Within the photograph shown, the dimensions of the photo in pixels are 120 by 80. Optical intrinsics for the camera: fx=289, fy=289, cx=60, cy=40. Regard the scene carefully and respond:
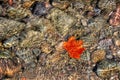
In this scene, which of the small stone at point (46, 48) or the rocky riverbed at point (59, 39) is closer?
the rocky riverbed at point (59, 39)

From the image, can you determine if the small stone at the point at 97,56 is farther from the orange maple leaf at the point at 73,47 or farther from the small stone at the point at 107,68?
the orange maple leaf at the point at 73,47

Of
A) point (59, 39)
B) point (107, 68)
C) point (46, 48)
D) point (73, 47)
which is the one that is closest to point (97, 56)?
point (107, 68)

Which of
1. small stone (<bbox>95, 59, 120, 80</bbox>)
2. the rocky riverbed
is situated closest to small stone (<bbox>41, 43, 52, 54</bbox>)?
the rocky riverbed

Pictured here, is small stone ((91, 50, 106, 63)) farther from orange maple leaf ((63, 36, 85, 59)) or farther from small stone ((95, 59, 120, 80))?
orange maple leaf ((63, 36, 85, 59))

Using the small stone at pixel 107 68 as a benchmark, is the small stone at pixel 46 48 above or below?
above

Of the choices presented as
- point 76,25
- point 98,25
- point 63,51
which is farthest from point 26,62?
point 98,25

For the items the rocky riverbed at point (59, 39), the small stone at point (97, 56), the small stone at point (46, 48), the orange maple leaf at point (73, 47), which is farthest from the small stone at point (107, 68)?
the small stone at point (46, 48)

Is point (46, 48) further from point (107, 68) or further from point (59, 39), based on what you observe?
point (107, 68)
